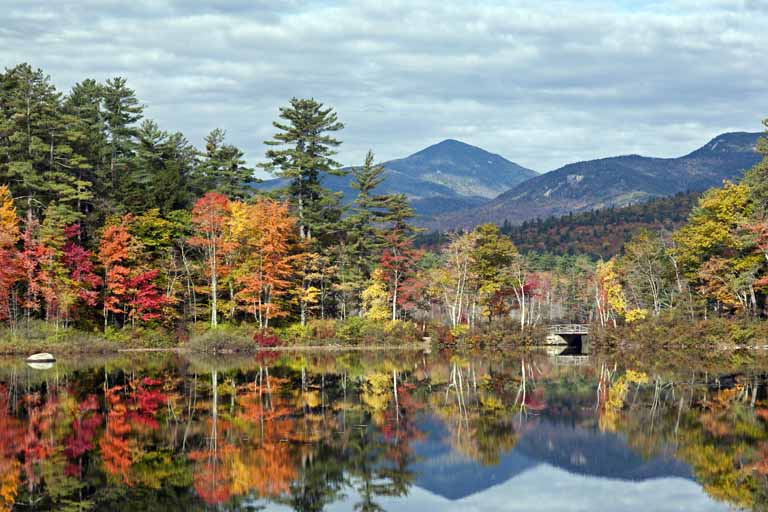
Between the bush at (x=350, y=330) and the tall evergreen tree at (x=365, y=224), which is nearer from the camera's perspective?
the bush at (x=350, y=330)

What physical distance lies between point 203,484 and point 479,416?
10636 millimetres

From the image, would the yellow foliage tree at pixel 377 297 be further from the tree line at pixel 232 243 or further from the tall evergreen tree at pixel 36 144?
the tall evergreen tree at pixel 36 144

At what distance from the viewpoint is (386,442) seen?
21.2 meters

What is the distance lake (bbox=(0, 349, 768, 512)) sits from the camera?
16.1m

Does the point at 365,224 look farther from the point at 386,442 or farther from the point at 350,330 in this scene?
the point at 386,442

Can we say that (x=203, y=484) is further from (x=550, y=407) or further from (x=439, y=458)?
(x=550, y=407)

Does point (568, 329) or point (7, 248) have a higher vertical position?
point (7, 248)

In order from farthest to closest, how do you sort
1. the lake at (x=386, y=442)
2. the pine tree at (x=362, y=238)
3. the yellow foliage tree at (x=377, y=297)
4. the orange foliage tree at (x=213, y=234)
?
1. the pine tree at (x=362, y=238)
2. the yellow foliage tree at (x=377, y=297)
3. the orange foliage tree at (x=213, y=234)
4. the lake at (x=386, y=442)

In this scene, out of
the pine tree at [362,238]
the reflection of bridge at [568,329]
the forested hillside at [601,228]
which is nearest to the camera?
the reflection of bridge at [568,329]

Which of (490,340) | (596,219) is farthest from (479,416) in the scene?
(596,219)

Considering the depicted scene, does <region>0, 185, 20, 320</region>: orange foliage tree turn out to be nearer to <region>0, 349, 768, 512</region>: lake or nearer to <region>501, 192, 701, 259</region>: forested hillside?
<region>0, 349, 768, 512</region>: lake

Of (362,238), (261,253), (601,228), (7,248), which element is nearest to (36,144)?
(7,248)

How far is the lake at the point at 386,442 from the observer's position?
16.1 metres

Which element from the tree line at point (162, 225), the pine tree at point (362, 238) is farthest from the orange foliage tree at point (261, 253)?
the pine tree at point (362, 238)
